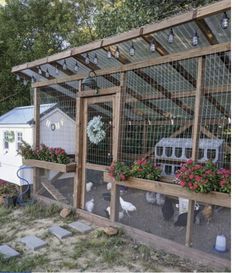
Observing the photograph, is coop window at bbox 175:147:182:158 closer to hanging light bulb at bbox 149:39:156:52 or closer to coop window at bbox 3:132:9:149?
hanging light bulb at bbox 149:39:156:52

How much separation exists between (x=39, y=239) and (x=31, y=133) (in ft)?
8.29

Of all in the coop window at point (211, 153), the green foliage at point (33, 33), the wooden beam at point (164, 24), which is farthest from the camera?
the green foliage at point (33, 33)

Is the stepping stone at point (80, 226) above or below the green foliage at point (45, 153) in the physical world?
below

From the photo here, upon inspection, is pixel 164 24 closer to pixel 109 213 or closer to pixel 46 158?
pixel 109 213

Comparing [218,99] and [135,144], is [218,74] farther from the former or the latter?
[135,144]

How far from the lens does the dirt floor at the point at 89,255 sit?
10.2ft

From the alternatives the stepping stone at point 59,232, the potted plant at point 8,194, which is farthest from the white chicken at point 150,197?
the potted plant at point 8,194

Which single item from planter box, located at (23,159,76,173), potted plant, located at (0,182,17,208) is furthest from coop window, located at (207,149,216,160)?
potted plant, located at (0,182,17,208)

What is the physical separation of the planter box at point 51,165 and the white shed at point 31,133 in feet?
1.23

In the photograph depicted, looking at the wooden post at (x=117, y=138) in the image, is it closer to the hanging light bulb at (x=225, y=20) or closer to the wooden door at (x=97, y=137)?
the wooden door at (x=97, y=137)

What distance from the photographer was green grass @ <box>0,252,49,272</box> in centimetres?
309

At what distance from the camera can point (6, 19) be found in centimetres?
871

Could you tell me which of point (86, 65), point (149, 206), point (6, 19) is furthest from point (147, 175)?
point (6, 19)

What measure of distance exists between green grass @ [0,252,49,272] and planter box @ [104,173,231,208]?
1.36 meters
